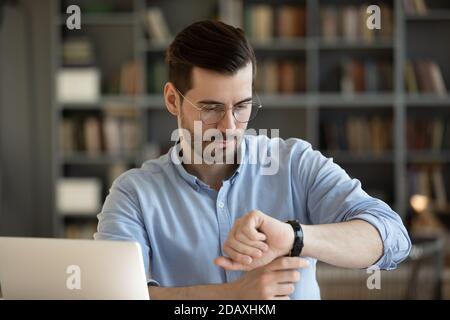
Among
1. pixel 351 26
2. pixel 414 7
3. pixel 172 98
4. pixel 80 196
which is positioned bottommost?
pixel 80 196

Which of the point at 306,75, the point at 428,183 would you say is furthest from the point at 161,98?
the point at 428,183

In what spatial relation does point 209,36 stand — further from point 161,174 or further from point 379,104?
point 379,104

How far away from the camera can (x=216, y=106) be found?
64.9 inches

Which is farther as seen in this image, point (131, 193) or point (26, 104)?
point (26, 104)

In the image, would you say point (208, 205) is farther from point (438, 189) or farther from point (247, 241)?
point (438, 189)

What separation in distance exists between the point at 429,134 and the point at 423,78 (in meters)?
0.38

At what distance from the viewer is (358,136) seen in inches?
213

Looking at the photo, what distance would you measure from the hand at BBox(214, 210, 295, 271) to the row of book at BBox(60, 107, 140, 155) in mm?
4247

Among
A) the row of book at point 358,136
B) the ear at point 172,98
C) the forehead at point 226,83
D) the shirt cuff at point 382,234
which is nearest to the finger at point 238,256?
the shirt cuff at point 382,234

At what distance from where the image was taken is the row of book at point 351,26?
5.30 metres

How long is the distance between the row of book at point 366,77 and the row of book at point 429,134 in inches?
12.4
